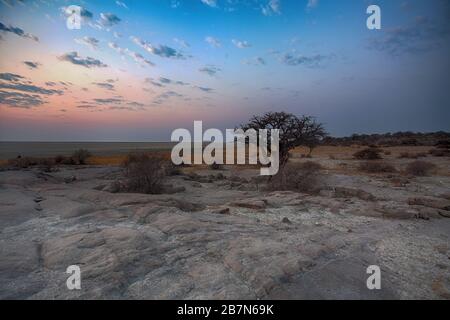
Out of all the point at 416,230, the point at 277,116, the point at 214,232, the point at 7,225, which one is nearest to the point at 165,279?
the point at 214,232

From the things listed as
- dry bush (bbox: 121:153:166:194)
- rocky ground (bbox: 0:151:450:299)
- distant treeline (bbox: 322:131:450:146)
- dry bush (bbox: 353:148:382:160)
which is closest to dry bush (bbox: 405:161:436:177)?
dry bush (bbox: 353:148:382:160)

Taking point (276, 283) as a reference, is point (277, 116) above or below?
above

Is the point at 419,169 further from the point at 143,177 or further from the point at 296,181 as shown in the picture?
the point at 143,177

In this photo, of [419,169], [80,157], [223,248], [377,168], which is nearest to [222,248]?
[223,248]

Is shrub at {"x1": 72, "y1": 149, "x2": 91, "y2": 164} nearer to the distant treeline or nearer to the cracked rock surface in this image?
the cracked rock surface

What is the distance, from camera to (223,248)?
5414 millimetres

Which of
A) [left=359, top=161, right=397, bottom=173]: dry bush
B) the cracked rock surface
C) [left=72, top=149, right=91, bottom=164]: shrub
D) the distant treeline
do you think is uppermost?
the distant treeline

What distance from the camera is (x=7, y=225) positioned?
280 inches

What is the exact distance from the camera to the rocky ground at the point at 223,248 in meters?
4.09

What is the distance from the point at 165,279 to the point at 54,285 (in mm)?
1489

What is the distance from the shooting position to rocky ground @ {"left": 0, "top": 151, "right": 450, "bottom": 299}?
4090 millimetres

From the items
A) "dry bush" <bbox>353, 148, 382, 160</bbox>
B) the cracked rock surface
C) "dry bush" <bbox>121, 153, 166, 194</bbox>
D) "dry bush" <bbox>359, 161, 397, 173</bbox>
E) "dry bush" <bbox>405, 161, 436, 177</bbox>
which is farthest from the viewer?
"dry bush" <bbox>353, 148, 382, 160</bbox>
